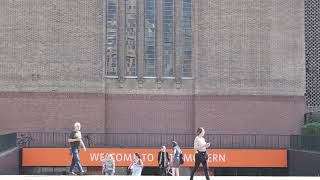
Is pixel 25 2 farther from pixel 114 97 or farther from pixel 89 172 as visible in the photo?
pixel 89 172

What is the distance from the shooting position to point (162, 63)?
129 feet

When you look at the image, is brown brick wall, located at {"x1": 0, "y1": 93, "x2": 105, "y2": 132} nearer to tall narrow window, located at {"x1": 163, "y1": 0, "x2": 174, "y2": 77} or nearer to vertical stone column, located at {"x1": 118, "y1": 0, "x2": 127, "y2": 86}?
vertical stone column, located at {"x1": 118, "y1": 0, "x2": 127, "y2": 86}

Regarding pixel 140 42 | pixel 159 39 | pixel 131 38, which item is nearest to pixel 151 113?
pixel 140 42

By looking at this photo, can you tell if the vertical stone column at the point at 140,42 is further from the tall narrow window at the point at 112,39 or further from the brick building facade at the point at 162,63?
the tall narrow window at the point at 112,39

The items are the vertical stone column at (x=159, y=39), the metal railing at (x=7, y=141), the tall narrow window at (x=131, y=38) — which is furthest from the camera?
the vertical stone column at (x=159, y=39)

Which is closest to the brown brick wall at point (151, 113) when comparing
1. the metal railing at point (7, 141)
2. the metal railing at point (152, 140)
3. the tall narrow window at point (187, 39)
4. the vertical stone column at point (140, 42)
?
the metal railing at point (152, 140)

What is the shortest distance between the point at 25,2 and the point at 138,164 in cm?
1560

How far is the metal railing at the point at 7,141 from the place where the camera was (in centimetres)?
2914

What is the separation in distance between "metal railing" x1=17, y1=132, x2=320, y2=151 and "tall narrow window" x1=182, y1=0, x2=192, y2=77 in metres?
3.82

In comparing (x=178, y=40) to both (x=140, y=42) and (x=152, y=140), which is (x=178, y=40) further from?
(x=152, y=140)

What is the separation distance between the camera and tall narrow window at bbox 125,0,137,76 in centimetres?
3891

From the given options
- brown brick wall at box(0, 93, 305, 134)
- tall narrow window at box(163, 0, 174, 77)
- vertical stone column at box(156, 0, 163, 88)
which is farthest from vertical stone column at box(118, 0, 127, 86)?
tall narrow window at box(163, 0, 174, 77)

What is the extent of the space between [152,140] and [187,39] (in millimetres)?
6136

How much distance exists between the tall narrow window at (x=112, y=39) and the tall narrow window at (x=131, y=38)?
683 mm
